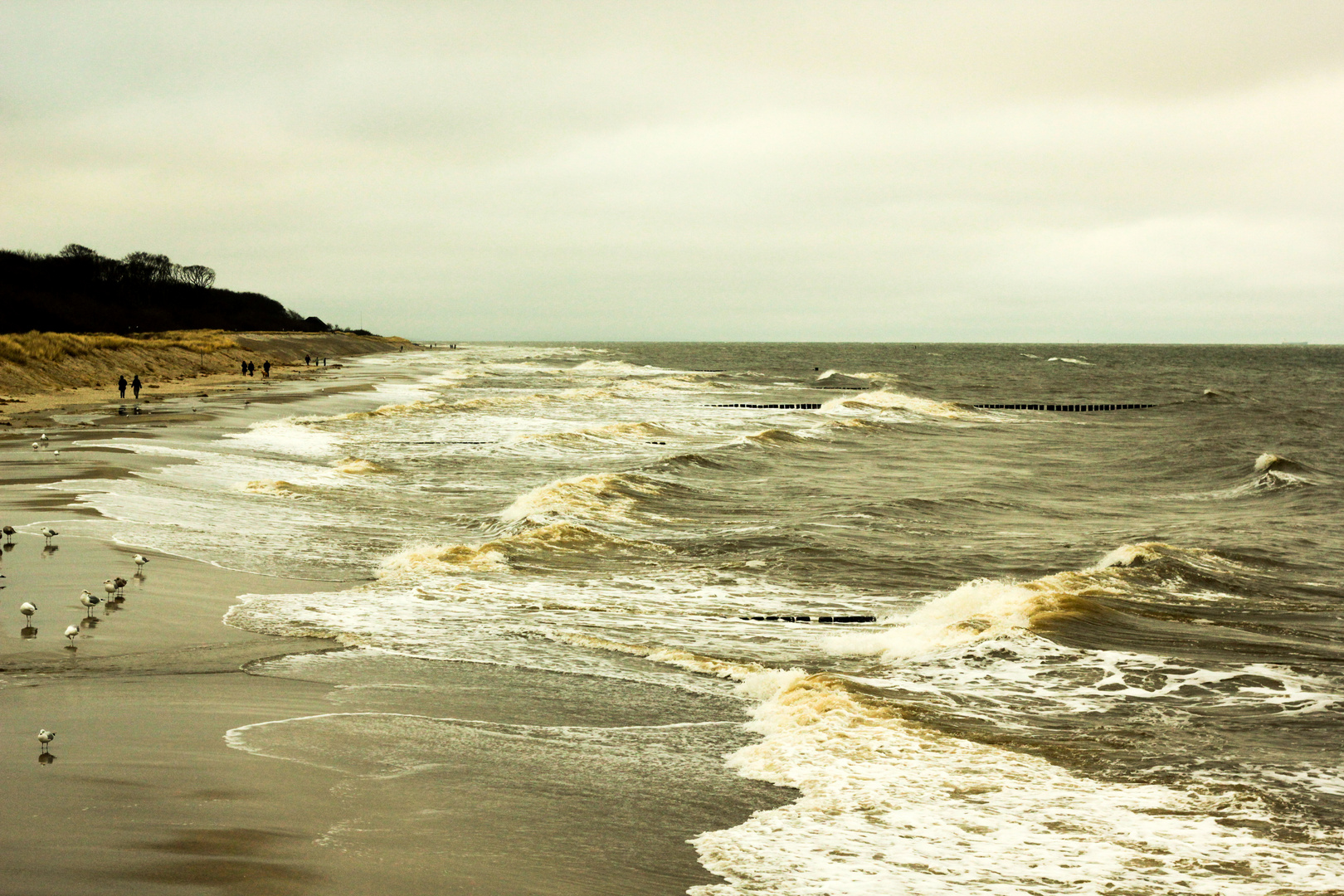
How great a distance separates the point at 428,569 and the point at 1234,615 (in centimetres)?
1191

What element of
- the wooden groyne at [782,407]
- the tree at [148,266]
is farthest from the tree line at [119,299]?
the wooden groyne at [782,407]

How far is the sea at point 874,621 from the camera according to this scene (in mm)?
7691

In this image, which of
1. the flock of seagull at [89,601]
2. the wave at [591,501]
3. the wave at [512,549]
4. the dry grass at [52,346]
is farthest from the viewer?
the dry grass at [52,346]

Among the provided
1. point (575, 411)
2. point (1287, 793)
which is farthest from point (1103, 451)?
point (1287, 793)

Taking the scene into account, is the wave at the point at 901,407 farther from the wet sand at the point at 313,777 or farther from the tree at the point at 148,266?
the tree at the point at 148,266

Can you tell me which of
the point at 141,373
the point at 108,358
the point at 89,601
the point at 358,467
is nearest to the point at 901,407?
the point at 358,467

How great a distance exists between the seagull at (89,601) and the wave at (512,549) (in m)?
4.57

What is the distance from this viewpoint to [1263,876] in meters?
6.98

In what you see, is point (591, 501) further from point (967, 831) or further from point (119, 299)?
point (119, 299)

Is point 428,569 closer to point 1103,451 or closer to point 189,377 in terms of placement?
point 1103,451

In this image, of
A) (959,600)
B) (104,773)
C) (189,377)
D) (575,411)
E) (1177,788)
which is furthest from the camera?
(189,377)

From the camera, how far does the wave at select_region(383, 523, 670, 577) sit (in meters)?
17.0

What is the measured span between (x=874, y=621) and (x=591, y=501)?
10349 millimetres

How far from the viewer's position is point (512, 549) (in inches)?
729
